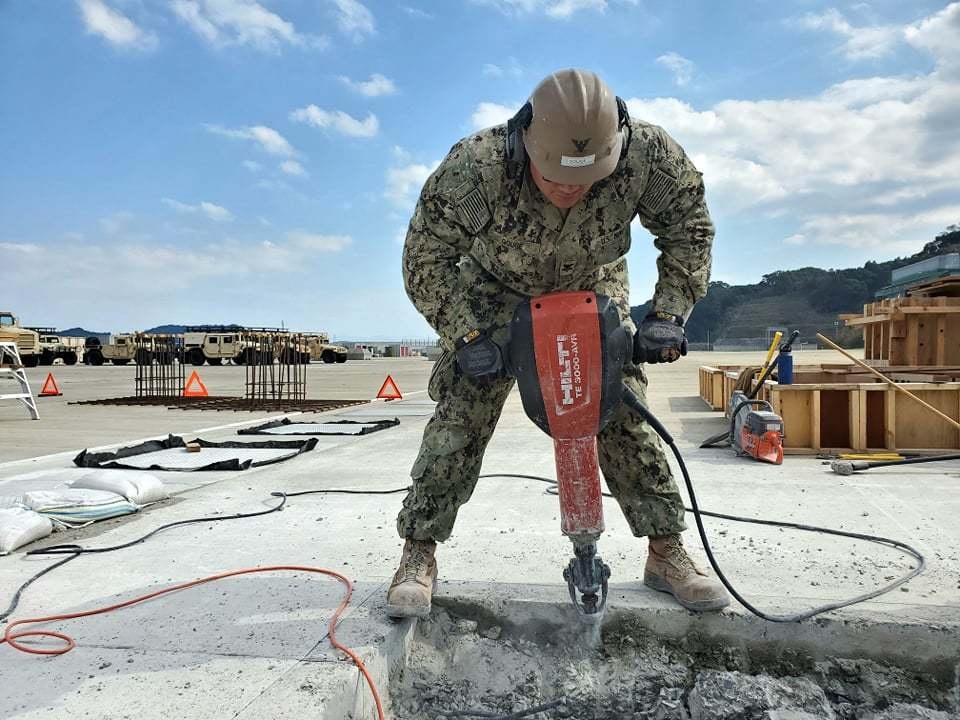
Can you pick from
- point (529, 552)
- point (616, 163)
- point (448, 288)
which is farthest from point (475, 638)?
point (616, 163)

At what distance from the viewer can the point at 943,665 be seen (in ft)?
6.39

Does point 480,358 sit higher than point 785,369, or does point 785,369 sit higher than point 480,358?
point 480,358

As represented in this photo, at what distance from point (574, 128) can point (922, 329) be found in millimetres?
7575

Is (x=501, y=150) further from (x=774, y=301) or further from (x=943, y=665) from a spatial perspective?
(x=774, y=301)

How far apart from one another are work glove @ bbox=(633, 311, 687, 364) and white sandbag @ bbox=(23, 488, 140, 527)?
284cm

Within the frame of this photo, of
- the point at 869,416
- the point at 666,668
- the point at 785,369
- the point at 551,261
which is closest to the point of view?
the point at 666,668

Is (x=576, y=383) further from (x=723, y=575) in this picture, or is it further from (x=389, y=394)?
(x=389, y=394)

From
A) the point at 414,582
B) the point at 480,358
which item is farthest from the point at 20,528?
the point at 480,358

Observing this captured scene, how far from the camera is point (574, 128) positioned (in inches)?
69.0

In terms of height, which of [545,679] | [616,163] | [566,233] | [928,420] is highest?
[616,163]

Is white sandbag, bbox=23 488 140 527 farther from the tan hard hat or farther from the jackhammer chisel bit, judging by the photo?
the tan hard hat

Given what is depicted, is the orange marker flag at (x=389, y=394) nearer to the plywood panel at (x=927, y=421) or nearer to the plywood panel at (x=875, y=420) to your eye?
the plywood panel at (x=875, y=420)

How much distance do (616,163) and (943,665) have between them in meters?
1.73

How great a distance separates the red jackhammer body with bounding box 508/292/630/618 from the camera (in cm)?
181
